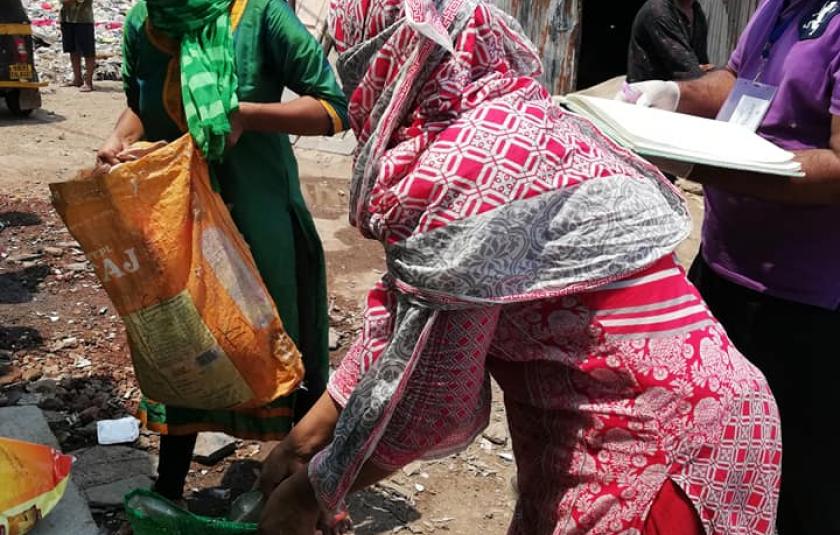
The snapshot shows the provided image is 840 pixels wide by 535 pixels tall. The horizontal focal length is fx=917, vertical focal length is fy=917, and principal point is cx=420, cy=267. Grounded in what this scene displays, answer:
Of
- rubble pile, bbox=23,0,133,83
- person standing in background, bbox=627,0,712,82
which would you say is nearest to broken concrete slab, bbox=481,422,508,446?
person standing in background, bbox=627,0,712,82

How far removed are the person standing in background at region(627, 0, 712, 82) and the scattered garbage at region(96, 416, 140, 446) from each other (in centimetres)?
371

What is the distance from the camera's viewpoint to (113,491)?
3230mm

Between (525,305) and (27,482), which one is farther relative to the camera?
(27,482)

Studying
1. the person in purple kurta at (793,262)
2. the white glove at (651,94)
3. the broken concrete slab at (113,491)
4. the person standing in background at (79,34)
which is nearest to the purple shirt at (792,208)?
the person in purple kurta at (793,262)

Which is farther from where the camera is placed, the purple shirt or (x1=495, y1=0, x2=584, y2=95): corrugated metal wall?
(x1=495, y1=0, x2=584, y2=95): corrugated metal wall

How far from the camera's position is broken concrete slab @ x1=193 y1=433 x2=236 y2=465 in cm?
348

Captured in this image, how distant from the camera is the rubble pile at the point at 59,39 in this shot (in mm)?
12227

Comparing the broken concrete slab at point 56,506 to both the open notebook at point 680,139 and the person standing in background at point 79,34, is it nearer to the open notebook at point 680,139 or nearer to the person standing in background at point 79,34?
the open notebook at point 680,139

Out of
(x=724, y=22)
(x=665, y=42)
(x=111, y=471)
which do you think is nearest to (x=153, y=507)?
(x=111, y=471)

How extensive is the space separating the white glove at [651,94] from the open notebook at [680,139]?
12.3 inches

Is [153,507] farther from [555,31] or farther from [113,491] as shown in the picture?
[555,31]

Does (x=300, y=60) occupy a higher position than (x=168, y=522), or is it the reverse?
(x=300, y=60)

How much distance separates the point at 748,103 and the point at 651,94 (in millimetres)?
249

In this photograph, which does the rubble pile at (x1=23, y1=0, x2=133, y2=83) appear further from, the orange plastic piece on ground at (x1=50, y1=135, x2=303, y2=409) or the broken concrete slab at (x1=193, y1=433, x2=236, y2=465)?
the orange plastic piece on ground at (x1=50, y1=135, x2=303, y2=409)
